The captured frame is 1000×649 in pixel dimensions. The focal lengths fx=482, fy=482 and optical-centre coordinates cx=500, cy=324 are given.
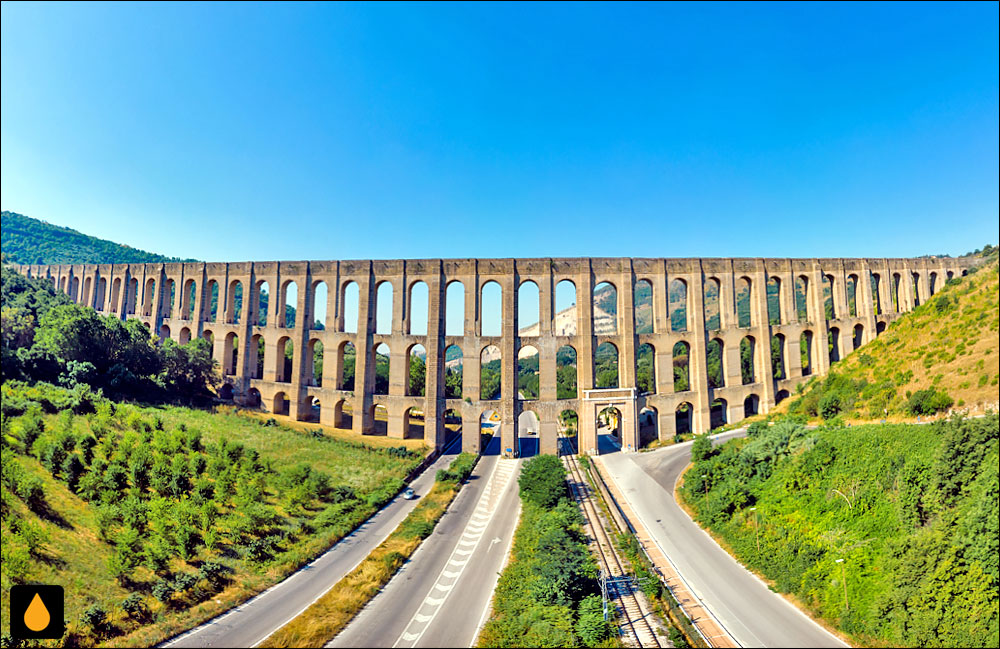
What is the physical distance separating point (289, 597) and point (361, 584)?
9.14 ft

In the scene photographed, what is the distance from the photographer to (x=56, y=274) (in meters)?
64.1

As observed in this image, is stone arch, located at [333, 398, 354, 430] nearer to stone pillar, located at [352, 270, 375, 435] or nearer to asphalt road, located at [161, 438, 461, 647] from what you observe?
stone pillar, located at [352, 270, 375, 435]

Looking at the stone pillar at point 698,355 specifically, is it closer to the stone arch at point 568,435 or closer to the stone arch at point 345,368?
the stone arch at point 568,435

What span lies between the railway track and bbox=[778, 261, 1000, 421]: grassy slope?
18530 mm

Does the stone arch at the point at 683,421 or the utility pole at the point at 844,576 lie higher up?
the stone arch at the point at 683,421

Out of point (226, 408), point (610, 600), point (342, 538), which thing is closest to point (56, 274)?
point (226, 408)

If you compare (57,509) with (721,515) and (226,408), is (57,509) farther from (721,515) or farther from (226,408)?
(721,515)

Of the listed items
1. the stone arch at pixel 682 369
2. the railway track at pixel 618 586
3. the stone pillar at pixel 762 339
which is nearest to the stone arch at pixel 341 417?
the railway track at pixel 618 586

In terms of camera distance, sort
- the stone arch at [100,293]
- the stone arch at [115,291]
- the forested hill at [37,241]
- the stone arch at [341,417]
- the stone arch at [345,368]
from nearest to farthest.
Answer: the forested hill at [37,241] < the stone arch at [341,417] < the stone arch at [345,368] < the stone arch at [115,291] < the stone arch at [100,293]

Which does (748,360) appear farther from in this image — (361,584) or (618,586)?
(361,584)

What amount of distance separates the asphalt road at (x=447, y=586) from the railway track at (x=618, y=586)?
4.38 m

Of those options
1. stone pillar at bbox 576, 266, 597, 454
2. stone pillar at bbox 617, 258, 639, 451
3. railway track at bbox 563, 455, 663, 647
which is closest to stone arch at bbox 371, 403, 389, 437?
stone pillar at bbox 576, 266, 597, 454

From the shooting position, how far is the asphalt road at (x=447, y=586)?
658 inches

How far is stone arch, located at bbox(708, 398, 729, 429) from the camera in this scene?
46312mm
